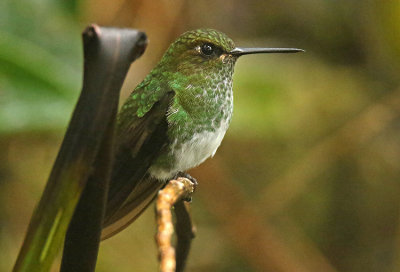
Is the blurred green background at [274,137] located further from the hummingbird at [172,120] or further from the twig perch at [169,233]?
the twig perch at [169,233]

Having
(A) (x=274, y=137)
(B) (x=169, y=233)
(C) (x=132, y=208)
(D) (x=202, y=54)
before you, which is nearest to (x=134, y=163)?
(C) (x=132, y=208)

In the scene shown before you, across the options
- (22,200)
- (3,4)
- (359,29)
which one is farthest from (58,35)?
(359,29)

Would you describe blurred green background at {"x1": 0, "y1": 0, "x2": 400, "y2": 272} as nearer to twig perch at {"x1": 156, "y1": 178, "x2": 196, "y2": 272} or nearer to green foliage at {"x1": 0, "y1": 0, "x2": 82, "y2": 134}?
green foliage at {"x1": 0, "y1": 0, "x2": 82, "y2": 134}

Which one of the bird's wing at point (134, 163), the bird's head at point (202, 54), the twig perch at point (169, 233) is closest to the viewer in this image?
the twig perch at point (169, 233)

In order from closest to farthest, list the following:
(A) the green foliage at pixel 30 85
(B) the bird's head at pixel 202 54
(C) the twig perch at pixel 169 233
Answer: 1. (C) the twig perch at pixel 169 233
2. (B) the bird's head at pixel 202 54
3. (A) the green foliage at pixel 30 85

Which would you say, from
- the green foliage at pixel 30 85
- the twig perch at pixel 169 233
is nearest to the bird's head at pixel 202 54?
the green foliage at pixel 30 85

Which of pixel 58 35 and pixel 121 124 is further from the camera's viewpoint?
pixel 58 35

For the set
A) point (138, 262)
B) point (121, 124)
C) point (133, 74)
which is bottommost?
point (138, 262)

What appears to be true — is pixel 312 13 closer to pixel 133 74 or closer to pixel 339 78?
pixel 339 78
